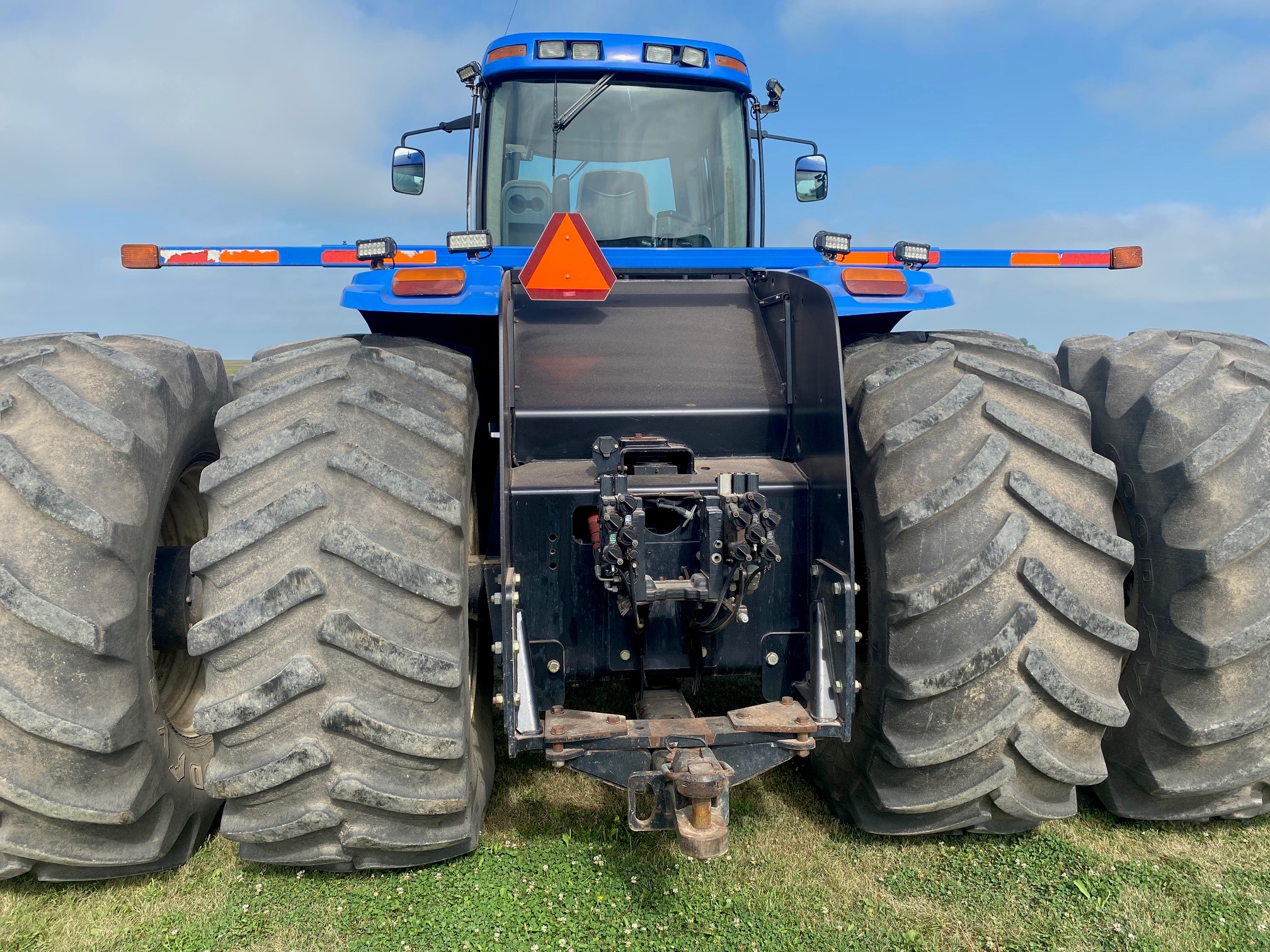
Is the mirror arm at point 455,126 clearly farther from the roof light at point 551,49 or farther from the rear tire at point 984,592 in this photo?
the rear tire at point 984,592

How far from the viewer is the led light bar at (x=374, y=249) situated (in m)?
3.14

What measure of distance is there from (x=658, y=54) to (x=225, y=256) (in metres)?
2.30

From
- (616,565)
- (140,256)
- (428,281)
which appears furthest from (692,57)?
(616,565)

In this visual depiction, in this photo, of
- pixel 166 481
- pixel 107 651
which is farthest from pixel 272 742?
pixel 166 481

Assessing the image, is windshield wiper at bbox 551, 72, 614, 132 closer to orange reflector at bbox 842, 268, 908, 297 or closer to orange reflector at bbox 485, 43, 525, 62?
orange reflector at bbox 485, 43, 525, 62

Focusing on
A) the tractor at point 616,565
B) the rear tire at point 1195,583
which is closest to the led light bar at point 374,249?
the tractor at point 616,565

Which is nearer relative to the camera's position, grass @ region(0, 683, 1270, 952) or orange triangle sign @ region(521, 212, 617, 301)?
grass @ region(0, 683, 1270, 952)

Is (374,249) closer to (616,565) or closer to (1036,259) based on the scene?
(616,565)

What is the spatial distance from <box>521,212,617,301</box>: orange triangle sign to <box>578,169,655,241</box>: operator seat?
1495 millimetres

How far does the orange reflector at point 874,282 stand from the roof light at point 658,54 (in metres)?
1.86

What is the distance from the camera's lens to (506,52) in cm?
454

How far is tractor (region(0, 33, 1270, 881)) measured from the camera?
8.34ft

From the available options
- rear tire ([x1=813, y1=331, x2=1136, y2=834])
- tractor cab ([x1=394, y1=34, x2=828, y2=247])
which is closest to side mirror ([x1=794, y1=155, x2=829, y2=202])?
tractor cab ([x1=394, y1=34, x2=828, y2=247])

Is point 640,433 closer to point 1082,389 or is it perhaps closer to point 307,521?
point 307,521
